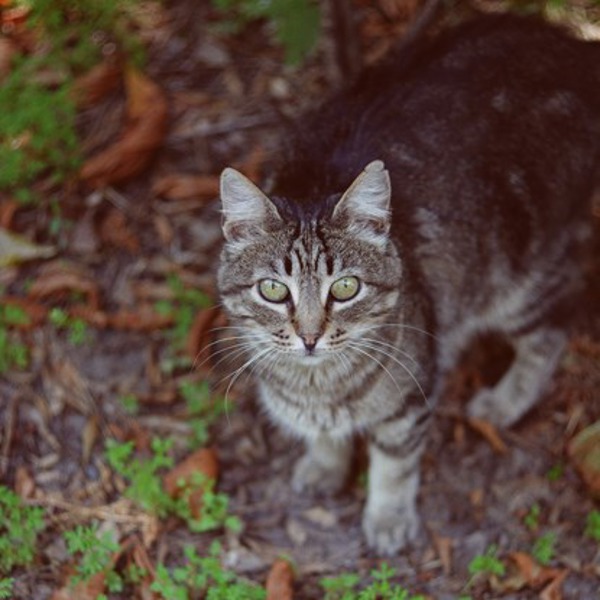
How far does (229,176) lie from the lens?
8.82ft

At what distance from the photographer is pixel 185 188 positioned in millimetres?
4184

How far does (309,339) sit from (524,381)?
1.41 meters

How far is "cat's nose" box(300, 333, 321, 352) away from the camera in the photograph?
2.72 m

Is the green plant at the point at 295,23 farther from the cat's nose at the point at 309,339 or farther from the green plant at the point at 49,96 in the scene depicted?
the cat's nose at the point at 309,339

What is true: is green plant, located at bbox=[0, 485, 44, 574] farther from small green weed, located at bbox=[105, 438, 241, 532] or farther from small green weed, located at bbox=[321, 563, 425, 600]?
small green weed, located at bbox=[321, 563, 425, 600]

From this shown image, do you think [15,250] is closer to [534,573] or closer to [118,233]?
[118,233]

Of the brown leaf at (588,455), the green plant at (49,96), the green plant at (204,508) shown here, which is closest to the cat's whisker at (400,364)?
the brown leaf at (588,455)

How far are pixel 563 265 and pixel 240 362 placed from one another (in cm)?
135

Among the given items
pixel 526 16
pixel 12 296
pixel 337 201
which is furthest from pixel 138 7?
pixel 337 201

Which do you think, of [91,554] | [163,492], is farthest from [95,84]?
[91,554]

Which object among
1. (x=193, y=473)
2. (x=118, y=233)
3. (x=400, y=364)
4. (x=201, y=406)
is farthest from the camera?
(x=118, y=233)

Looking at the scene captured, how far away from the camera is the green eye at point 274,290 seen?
2762 mm

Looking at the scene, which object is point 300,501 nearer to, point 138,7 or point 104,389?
point 104,389

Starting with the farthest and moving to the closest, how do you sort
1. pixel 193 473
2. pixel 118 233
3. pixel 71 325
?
pixel 118 233
pixel 71 325
pixel 193 473
